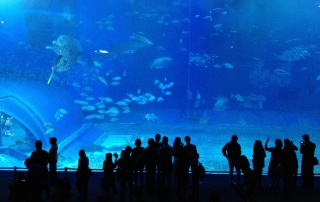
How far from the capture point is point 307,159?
6.00 meters

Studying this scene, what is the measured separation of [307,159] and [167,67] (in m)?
27.5

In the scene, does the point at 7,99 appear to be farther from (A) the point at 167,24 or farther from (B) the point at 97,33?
(A) the point at 167,24

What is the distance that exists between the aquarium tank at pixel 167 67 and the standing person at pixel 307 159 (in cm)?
1034

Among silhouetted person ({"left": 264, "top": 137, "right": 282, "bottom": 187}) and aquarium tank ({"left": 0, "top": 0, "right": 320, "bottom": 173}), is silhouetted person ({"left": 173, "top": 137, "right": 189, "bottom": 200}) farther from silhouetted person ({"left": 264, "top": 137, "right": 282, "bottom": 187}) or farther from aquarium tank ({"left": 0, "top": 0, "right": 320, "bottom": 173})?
aquarium tank ({"left": 0, "top": 0, "right": 320, "bottom": 173})

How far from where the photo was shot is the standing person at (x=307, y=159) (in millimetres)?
5914

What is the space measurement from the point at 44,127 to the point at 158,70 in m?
19.2

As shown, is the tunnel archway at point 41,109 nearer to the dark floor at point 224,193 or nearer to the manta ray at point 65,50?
the manta ray at point 65,50

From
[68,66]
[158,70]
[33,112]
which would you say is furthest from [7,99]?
[158,70]

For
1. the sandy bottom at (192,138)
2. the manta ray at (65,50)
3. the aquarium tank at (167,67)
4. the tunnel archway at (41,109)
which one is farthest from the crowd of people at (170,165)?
the manta ray at (65,50)

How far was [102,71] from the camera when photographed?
1220 inches

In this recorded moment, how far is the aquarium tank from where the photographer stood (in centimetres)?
1959

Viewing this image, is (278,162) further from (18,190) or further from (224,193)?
(18,190)

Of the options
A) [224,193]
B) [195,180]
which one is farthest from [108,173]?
[224,193]

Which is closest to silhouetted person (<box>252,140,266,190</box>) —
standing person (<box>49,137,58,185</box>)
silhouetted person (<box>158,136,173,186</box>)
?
silhouetted person (<box>158,136,173,186</box>)
